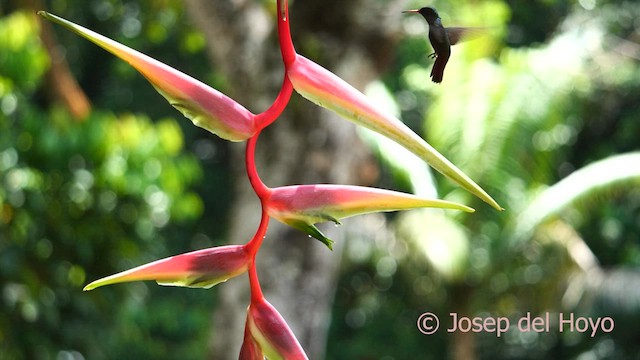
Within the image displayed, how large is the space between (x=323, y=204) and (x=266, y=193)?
0.02m

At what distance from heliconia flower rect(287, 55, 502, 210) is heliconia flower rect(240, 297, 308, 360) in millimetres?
66

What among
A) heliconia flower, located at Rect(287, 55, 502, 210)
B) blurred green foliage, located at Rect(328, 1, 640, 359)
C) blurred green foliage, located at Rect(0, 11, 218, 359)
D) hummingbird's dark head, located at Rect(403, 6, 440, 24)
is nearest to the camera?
heliconia flower, located at Rect(287, 55, 502, 210)

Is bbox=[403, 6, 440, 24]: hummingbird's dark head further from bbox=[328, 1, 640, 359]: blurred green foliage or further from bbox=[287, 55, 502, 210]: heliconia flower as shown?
bbox=[328, 1, 640, 359]: blurred green foliage

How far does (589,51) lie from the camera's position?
5.99 meters

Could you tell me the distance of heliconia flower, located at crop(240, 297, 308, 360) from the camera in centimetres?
38

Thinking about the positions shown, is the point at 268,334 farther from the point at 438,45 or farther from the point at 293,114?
the point at 293,114

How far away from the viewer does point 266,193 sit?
379mm

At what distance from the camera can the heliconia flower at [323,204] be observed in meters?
0.38

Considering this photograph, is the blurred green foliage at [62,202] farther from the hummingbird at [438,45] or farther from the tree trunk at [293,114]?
the hummingbird at [438,45]

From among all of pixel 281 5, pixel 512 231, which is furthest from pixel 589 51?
pixel 281 5

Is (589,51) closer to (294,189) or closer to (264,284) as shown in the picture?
(264,284)

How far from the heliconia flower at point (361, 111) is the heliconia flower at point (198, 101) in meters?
0.02

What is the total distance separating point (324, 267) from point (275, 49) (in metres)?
0.50

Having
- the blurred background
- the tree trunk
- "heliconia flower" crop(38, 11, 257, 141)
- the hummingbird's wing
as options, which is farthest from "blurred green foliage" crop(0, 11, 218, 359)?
"heliconia flower" crop(38, 11, 257, 141)
